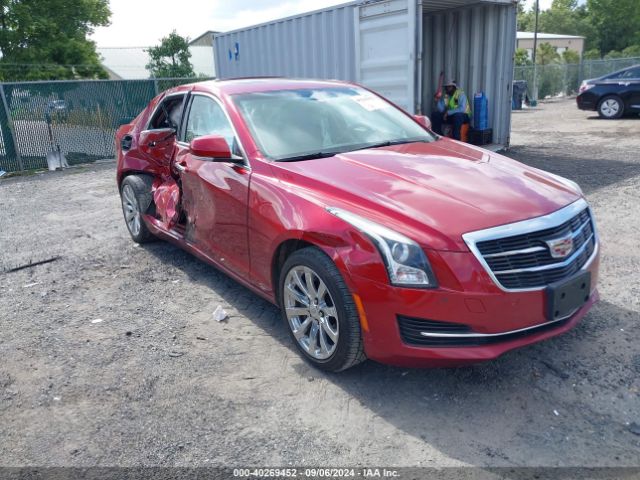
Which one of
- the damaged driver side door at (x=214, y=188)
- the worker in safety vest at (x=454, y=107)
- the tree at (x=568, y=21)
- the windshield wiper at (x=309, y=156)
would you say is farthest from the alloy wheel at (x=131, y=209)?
the tree at (x=568, y=21)

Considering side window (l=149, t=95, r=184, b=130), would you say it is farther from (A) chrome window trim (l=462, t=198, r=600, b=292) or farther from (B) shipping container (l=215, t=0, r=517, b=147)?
(B) shipping container (l=215, t=0, r=517, b=147)

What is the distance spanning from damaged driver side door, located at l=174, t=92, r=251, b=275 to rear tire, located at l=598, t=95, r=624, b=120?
15.7 m

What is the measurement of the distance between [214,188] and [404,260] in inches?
73.4

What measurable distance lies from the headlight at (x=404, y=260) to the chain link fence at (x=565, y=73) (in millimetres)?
27862

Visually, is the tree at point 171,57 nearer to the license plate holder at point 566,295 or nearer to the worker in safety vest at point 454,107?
the worker in safety vest at point 454,107

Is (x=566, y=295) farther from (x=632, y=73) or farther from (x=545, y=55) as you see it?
(x=545, y=55)

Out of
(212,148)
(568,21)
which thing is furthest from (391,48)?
(568,21)

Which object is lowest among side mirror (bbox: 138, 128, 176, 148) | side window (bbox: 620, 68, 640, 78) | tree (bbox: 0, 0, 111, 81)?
→ side mirror (bbox: 138, 128, 176, 148)

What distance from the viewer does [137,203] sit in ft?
18.5

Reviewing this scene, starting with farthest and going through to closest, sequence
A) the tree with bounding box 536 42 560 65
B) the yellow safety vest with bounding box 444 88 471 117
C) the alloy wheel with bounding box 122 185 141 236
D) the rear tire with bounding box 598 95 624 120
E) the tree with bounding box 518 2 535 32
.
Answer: the tree with bounding box 518 2 535 32, the tree with bounding box 536 42 560 65, the rear tire with bounding box 598 95 624 120, the yellow safety vest with bounding box 444 88 471 117, the alloy wheel with bounding box 122 185 141 236

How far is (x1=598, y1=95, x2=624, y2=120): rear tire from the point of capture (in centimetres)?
1648

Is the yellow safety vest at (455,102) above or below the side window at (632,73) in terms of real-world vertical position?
below

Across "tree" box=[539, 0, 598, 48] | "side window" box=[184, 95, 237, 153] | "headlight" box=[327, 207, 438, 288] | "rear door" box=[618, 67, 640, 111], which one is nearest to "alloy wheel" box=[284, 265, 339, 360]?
"headlight" box=[327, 207, 438, 288]

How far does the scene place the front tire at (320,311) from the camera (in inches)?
115
